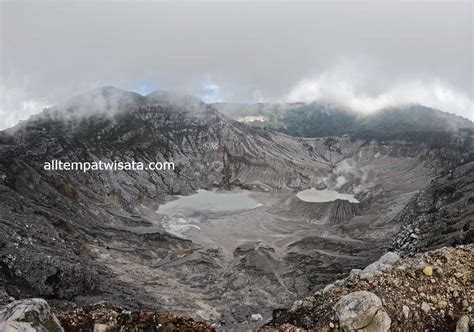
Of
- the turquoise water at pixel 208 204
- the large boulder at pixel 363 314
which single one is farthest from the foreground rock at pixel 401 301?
the turquoise water at pixel 208 204

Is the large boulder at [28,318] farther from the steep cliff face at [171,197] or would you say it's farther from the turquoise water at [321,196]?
the turquoise water at [321,196]

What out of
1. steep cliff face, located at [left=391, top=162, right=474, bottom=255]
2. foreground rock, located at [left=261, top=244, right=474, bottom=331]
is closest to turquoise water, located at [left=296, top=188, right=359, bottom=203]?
steep cliff face, located at [left=391, top=162, right=474, bottom=255]

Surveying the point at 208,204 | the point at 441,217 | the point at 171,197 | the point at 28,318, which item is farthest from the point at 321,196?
the point at 28,318

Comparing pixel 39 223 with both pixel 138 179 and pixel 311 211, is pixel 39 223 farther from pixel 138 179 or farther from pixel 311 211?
pixel 311 211

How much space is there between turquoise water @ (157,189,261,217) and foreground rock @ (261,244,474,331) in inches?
3163

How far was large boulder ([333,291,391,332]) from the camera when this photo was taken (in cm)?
1132

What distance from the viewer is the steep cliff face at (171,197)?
46.4 m

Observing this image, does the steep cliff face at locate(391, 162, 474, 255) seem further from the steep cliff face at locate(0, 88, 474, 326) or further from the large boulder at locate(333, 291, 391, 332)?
the large boulder at locate(333, 291, 391, 332)

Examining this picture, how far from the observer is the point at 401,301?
11.9 m

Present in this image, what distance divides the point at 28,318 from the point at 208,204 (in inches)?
3629

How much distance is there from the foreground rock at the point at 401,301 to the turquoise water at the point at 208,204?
80.3m

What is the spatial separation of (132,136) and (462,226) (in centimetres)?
9101

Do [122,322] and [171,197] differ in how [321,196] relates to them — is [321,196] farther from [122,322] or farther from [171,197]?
[122,322]

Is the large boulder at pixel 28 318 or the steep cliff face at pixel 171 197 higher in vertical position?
the large boulder at pixel 28 318
